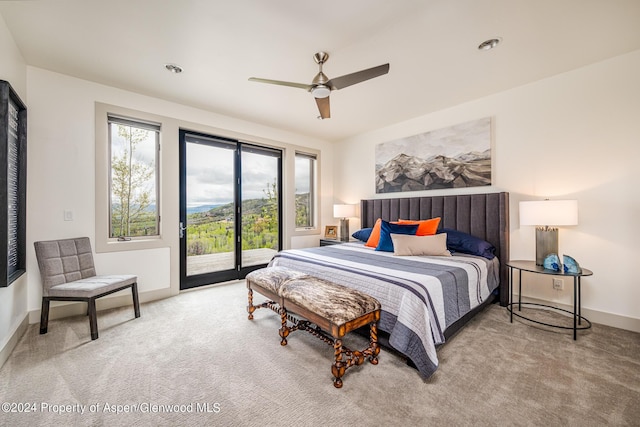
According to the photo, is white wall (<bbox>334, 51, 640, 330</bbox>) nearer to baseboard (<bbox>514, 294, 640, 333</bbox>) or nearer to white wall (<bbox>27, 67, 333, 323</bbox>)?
baseboard (<bbox>514, 294, 640, 333</bbox>)

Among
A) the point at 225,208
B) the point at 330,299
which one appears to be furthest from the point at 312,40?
the point at 225,208

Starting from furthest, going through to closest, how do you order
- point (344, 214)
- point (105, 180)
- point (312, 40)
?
1. point (344, 214)
2. point (105, 180)
3. point (312, 40)

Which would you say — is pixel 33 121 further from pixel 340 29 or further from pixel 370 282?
pixel 370 282

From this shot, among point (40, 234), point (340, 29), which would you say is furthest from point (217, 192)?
point (340, 29)

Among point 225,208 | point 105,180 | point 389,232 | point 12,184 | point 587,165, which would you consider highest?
point 587,165

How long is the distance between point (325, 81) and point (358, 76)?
334 mm

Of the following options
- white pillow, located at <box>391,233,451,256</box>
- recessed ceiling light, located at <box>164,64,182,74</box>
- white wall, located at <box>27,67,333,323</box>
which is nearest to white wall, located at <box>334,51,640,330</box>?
white pillow, located at <box>391,233,451,256</box>

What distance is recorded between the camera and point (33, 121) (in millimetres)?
2721

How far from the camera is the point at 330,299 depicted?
1.99m

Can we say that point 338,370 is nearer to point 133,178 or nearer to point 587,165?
point 587,165

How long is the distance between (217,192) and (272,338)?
8.50ft

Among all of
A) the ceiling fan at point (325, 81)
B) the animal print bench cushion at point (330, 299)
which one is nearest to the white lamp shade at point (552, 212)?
the animal print bench cushion at point (330, 299)

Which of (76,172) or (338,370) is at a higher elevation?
(76,172)

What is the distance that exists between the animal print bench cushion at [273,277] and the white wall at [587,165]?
2797 millimetres
